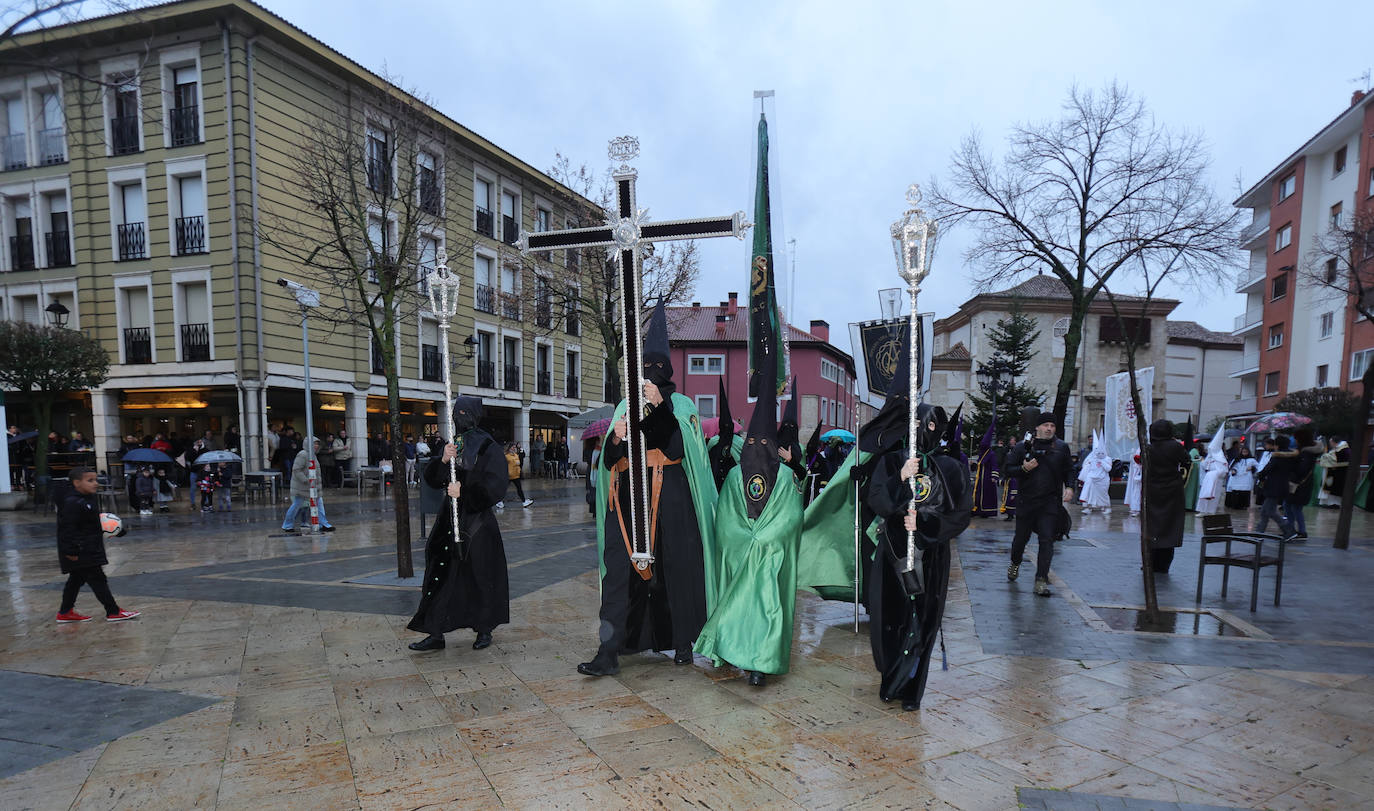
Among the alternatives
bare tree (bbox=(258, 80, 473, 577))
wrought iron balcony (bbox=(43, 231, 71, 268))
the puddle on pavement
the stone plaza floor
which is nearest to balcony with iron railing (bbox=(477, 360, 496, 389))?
bare tree (bbox=(258, 80, 473, 577))

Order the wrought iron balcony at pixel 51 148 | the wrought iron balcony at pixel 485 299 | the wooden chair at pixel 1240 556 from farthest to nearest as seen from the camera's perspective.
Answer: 1. the wrought iron balcony at pixel 485 299
2. the wrought iron balcony at pixel 51 148
3. the wooden chair at pixel 1240 556

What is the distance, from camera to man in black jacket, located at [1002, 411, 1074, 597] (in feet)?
25.0

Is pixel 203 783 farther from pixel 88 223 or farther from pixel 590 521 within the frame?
pixel 88 223

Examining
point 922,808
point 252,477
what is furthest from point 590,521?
point 922,808

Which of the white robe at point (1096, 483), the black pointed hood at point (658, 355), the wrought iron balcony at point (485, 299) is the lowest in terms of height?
the white robe at point (1096, 483)

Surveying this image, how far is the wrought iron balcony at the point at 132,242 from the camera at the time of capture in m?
20.6

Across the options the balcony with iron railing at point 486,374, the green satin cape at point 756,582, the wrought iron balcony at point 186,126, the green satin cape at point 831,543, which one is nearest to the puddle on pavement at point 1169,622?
the green satin cape at point 831,543

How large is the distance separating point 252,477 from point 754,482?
16726 mm

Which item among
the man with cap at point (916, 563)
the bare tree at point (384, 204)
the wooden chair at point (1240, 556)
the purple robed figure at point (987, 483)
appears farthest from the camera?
the purple robed figure at point (987, 483)

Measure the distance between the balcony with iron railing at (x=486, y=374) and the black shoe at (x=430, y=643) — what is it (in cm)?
2367

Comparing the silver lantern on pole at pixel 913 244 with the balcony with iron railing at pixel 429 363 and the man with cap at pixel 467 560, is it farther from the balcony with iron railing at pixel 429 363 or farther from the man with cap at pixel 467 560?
the balcony with iron railing at pixel 429 363

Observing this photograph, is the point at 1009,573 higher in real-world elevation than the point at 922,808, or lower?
lower

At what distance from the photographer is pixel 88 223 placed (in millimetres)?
20750

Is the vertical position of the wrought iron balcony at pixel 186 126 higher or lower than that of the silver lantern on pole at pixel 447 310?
higher
